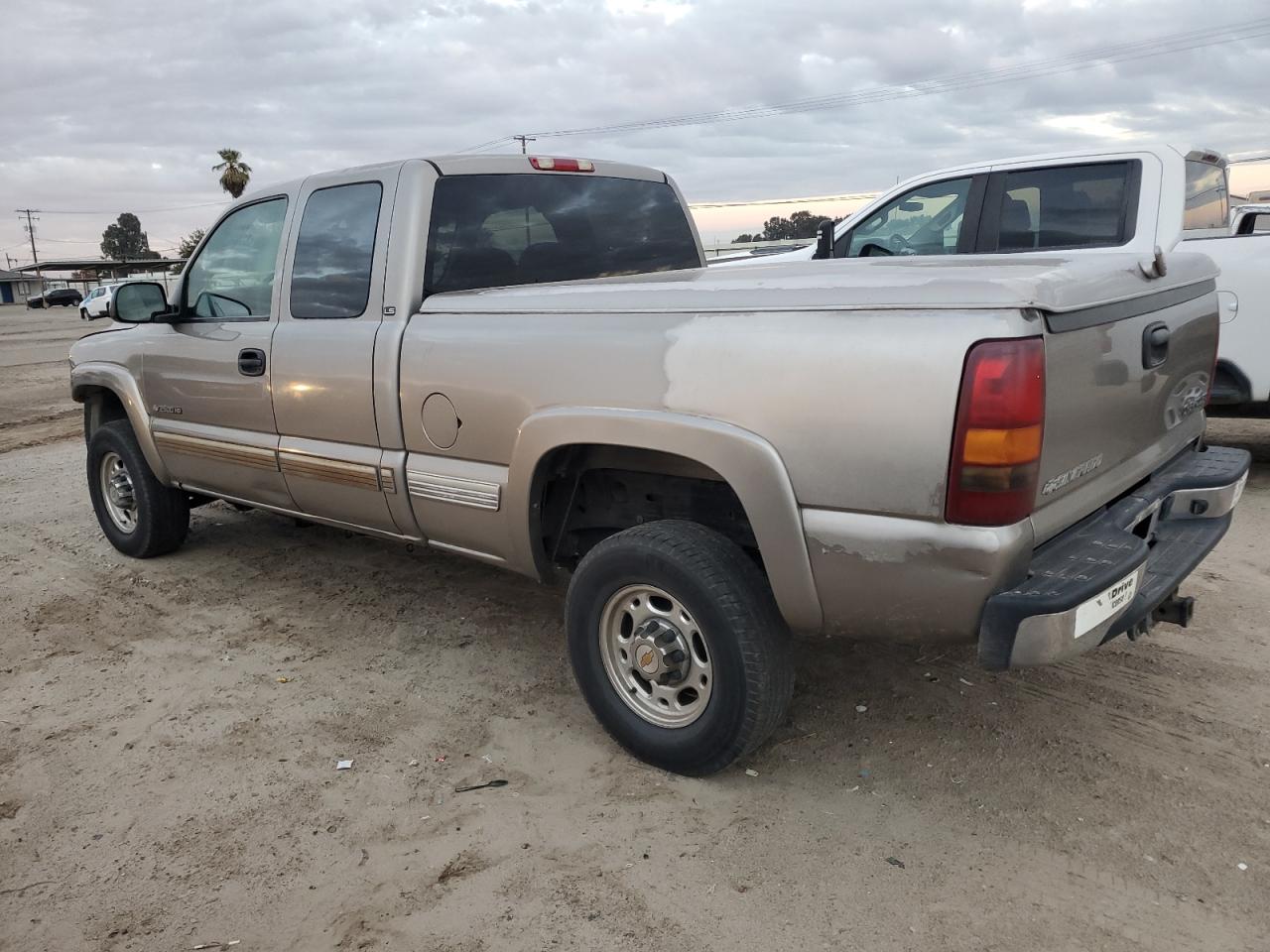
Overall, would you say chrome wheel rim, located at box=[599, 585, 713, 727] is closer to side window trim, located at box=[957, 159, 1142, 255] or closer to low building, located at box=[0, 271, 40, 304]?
side window trim, located at box=[957, 159, 1142, 255]

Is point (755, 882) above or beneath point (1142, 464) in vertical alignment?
beneath

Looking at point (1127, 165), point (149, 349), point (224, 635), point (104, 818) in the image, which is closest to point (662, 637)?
point (104, 818)

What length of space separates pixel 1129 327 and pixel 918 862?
1.60 metres

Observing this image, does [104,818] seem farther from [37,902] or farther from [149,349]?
[149,349]

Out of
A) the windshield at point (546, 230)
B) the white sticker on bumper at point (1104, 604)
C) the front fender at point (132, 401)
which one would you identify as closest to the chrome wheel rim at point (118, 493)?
the front fender at point (132, 401)

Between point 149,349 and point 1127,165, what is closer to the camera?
point 149,349

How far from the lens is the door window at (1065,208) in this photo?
5.65m

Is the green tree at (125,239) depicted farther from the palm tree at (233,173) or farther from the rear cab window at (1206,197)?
the rear cab window at (1206,197)

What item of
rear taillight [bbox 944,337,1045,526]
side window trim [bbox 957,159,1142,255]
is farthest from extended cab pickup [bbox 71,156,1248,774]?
side window trim [bbox 957,159,1142,255]

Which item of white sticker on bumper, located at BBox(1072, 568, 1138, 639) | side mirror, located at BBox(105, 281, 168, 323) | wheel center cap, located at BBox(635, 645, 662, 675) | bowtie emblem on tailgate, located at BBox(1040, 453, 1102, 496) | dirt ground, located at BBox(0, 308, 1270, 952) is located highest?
side mirror, located at BBox(105, 281, 168, 323)

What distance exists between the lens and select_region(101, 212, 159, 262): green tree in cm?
11031

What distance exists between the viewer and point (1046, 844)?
267cm

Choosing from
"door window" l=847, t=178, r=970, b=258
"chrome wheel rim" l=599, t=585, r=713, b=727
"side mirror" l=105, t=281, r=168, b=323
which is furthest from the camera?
"door window" l=847, t=178, r=970, b=258

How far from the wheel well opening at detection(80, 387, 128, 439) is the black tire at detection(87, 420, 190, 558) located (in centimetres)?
13
